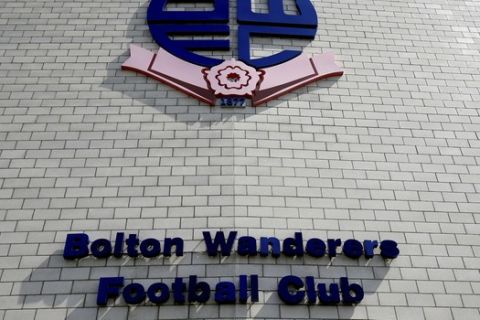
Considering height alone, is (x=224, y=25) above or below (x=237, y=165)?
above

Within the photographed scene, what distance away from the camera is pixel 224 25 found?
8.91 m

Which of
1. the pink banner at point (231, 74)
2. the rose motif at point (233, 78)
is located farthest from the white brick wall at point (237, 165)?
the rose motif at point (233, 78)

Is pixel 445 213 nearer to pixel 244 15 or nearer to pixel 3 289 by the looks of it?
pixel 244 15

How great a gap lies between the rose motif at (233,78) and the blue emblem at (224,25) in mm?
351

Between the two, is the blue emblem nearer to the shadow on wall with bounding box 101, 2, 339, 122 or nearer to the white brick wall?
the white brick wall

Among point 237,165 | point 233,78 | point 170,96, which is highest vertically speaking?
point 233,78

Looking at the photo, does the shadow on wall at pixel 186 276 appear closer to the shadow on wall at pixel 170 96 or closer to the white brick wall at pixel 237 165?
the white brick wall at pixel 237 165

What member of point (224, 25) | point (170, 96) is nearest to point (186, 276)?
point (170, 96)

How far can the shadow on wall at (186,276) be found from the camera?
20.2 ft

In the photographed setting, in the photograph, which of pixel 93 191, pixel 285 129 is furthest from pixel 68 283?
pixel 285 129

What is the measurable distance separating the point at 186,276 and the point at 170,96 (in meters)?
3.00

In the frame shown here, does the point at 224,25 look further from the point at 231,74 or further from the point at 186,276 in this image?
the point at 186,276

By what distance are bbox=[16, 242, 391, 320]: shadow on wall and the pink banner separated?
8.71ft

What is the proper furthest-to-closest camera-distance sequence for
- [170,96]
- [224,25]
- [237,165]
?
[224,25]
[170,96]
[237,165]
